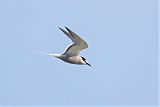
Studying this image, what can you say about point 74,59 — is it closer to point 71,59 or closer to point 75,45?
point 71,59

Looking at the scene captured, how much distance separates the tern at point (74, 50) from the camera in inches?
666

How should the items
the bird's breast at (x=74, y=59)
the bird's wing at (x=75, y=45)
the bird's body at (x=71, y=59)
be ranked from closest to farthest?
the bird's wing at (x=75, y=45) → the bird's body at (x=71, y=59) → the bird's breast at (x=74, y=59)

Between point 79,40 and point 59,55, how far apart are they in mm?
669

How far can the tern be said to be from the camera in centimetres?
1691

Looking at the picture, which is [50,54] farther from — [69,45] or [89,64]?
[89,64]

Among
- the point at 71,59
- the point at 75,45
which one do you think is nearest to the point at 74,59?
the point at 71,59

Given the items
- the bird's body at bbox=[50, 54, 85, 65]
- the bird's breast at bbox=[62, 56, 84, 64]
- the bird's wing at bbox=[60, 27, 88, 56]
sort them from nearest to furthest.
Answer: the bird's wing at bbox=[60, 27, 88, 56]
the bird's body at bbox=[50, 54, 85, 65]
the bird's breast at bbox=[62, 56, 84, 64]

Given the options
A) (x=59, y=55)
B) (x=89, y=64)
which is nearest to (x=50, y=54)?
(x=59, y=55)

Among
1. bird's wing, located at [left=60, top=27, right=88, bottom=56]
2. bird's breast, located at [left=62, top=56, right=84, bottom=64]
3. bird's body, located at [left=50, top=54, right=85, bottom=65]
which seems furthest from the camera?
bird's breast, located at [left=62, top=56, right=84, bottom=64]

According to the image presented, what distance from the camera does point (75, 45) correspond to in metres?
17.3

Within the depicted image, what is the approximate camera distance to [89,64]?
Result: 1848 centimetres

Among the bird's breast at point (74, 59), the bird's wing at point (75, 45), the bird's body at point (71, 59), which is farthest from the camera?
the bird's breast at point (74, 59)

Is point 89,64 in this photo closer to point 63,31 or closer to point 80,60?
point 80,60

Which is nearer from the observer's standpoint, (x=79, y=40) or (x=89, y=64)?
(x=79, y=40)
